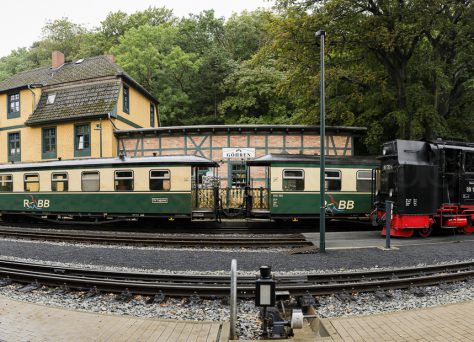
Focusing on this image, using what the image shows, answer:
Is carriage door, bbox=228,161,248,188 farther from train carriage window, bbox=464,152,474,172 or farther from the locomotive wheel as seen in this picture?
train carriage window, bbox=464,152,474,172

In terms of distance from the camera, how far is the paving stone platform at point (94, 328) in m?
4.57

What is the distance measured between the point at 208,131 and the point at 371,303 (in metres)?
15.2

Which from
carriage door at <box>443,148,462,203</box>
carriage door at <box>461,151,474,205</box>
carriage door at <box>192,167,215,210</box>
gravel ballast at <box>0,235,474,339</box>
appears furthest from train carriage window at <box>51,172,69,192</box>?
carriage door at <box>461,151,474,205</box>

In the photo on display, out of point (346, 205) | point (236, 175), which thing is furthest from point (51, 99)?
point (346, 205)

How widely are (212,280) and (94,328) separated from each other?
2.42 metres

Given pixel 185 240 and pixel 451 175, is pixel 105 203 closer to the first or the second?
pixel 185 240

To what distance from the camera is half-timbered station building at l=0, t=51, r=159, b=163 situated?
21.8 m

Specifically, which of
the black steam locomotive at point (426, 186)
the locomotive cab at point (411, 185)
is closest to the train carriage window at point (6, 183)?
the black steam locomotive at point (426, 186)

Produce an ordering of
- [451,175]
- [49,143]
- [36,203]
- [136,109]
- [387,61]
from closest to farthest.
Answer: [451,175] → [36,203] → [387,61] → [49,143] → [136,109]

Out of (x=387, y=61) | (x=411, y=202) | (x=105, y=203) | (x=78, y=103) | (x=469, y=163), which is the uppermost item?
(x=387, y=61)

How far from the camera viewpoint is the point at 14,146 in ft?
81.7

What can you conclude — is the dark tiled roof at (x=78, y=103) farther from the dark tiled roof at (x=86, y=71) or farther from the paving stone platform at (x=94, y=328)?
the paving stone platform at (x=94, y=328)

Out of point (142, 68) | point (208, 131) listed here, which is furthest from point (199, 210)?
point (142, 68)

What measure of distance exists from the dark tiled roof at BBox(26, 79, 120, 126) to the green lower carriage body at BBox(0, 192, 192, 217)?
752 centimetres
